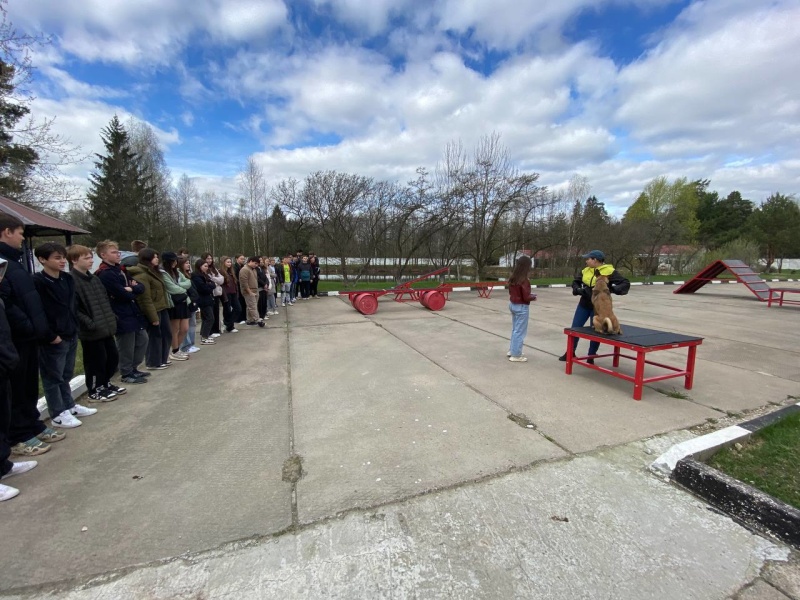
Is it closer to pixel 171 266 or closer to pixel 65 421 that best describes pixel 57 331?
pixel 65 421

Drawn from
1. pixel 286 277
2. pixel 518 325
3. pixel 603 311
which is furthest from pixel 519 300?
pixel 286 277

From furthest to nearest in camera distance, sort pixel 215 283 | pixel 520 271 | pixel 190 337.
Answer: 1. pixel 215 283
2. pixel 190 337
3. pixel 520 271

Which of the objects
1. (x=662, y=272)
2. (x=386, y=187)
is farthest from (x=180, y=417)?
(x=662, y=272)

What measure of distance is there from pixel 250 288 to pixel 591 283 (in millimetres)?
7091

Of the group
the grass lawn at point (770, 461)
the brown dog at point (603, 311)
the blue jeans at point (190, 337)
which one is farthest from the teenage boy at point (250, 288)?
the grass lawn at point (770, 461)

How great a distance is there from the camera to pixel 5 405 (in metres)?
2.89

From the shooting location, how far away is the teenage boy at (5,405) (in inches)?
104

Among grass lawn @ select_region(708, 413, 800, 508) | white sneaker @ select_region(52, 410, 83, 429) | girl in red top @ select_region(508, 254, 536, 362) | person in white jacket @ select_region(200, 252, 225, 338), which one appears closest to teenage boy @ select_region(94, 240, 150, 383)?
white sneaker @ select_region(52, 410, 83, 429)

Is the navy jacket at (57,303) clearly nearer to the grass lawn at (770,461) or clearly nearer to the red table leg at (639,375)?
the grass lawn at (770,461)

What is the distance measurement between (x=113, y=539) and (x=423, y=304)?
9.93 m

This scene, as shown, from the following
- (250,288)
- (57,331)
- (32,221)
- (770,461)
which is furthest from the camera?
(32,221)

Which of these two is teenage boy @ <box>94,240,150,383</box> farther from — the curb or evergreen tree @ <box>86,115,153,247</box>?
evergreen tree @ <box>86,115,153,247</box>

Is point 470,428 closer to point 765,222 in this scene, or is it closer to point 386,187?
point 386,187

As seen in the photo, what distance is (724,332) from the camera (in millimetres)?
8422
